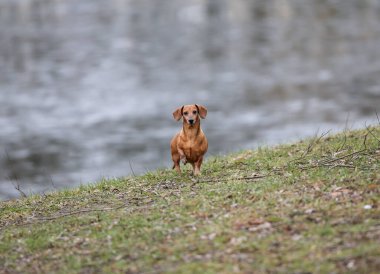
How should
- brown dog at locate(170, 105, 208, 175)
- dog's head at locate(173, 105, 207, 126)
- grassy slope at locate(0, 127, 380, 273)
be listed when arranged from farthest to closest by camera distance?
brown dog at locate(170, 105, 208, 175) → dog's head at locate(173, 105, 207, 126) → grassy slope at locate(0, 127, 380, 273)

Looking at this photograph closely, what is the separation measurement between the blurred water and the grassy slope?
11.2 meters

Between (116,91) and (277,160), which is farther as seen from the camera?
(116,91)

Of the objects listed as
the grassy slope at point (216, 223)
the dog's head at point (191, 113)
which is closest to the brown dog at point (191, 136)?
the dog's head at point (191, 113)

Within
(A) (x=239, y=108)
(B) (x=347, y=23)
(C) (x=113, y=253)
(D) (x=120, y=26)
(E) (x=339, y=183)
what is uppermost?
(D) (x=120, y=26)

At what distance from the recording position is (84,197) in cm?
1073

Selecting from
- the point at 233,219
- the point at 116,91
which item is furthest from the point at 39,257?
the point at 116,91

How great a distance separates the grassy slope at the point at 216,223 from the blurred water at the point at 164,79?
11.2 m

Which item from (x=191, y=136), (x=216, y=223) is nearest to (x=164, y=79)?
(x=191, y=136)

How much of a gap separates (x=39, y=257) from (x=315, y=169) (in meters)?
4.18

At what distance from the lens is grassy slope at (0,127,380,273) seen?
6.93 metres

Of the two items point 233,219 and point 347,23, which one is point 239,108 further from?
point 233,219

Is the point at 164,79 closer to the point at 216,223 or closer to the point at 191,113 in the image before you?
the point at 191,113

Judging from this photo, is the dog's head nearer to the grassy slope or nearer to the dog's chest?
the dog's chest

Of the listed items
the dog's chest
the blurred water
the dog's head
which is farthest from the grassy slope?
the blurred water
